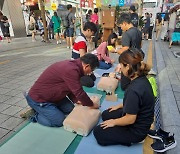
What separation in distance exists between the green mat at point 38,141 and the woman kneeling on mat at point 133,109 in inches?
18.5

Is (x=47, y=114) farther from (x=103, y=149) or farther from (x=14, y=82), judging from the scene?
(x=14, y=82)

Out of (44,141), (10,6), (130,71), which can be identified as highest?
(10,6)

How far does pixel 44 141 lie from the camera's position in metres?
2.27

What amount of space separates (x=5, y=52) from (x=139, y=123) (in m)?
7.88

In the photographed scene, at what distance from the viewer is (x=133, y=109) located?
1739mm

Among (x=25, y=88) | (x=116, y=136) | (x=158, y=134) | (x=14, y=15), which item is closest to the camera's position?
(x=116, y=136)

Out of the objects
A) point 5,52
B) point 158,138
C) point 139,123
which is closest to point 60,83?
point 139,123

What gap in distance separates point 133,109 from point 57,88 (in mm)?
1144

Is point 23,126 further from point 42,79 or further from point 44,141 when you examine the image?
point 42,79

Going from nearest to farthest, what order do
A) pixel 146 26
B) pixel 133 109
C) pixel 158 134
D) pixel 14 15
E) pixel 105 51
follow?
pixel 133 109, pixel 158 134, pixel 105 51, pixel 146 26, pixel 14 15

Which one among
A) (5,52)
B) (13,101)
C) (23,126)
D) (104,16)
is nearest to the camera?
(23,126)

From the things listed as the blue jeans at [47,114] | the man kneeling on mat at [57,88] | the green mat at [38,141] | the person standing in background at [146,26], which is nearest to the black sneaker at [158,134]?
the man kneeling on mat at [57,88]

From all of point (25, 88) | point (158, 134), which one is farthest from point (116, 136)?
point (25, 88)

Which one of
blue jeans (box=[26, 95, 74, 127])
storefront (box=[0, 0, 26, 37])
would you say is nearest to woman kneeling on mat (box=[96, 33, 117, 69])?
blue jeans (box=[26, 95, 74, 127])
